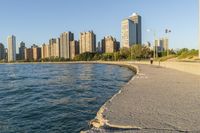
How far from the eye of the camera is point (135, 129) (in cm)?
715

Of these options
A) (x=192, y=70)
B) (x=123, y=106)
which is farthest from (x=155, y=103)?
(x=192, y=70)

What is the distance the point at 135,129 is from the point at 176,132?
956 mm

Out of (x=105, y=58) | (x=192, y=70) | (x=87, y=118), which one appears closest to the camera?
(x=87, y=118)

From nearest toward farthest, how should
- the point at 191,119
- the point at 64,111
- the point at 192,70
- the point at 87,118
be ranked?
the point at 191,119 < the point at 87,118 < the point at 64,111 < the point at 192,70

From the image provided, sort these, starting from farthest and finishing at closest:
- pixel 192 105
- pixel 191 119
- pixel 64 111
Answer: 1. pixel 64 111
2. pixel 192 105
3. pixel 191 119

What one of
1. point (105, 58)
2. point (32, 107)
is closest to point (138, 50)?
point (105, 58)

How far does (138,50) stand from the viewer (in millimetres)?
155250

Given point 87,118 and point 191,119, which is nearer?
point 191,119

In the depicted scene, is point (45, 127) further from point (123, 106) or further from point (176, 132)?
point (176, 132)

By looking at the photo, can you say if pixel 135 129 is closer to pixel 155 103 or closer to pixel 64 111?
pixel 155 103

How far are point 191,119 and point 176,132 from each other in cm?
152

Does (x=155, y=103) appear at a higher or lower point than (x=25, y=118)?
higher

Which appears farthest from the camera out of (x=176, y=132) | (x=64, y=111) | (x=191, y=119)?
(x=64, y=111)

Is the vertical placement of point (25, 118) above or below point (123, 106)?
below
